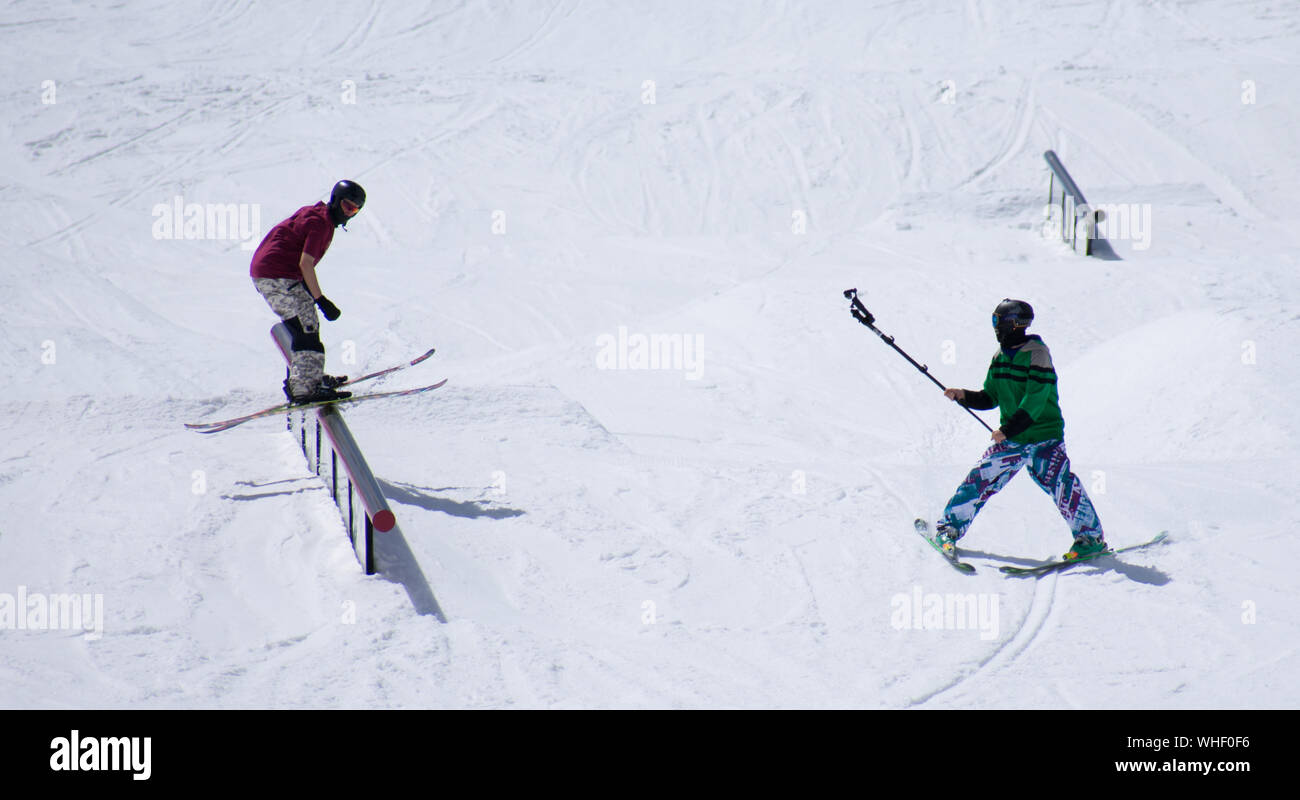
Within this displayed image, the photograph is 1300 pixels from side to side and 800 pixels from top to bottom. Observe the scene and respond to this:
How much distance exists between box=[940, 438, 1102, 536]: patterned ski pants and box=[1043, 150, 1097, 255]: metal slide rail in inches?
338

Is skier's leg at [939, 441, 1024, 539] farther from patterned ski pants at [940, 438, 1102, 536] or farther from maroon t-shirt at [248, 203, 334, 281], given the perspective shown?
maroon t-shirt at [248, 203, 334, 281]

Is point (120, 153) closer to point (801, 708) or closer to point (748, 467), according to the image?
point (748, 467)

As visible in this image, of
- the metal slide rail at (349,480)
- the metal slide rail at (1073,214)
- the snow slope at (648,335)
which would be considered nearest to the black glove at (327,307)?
the metal slide rail at (349,480)

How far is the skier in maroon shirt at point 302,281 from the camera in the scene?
6855mm

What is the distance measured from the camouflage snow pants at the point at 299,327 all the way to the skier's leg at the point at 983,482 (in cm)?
394

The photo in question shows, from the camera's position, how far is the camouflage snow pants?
6.94 metres

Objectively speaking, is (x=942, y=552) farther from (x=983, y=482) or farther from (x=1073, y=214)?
(x=1073, y=214)

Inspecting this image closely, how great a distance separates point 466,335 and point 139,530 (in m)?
6.46

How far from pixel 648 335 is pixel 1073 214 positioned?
630cm

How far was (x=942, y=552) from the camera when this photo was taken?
624 cm

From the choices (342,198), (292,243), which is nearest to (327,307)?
(292,243)

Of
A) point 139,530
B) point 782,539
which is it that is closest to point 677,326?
point 782,539

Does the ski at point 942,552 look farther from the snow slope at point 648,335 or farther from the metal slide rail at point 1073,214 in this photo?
the metal slide rail at point 1073,214

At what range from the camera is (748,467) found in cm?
768
